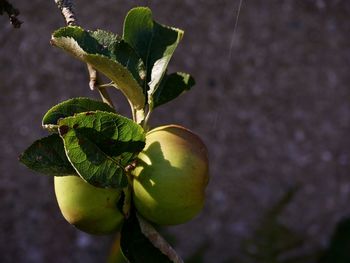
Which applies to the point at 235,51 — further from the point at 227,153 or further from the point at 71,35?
the point at 71,35

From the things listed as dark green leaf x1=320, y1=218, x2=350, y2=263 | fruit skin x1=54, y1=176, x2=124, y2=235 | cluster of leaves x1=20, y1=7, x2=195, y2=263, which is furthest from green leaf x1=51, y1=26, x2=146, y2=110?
dark green leaf x1=320, y1=218, x2=350, y2=263

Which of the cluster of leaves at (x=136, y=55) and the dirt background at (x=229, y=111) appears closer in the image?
the cluster of leaves at (x=136, y=55)

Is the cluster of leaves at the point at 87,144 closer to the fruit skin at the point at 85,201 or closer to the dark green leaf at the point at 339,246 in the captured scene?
the fruit skin at the point at 85,201

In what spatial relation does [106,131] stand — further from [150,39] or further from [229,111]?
[229,111]

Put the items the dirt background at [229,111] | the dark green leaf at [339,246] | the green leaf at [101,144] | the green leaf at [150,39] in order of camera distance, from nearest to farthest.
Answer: the green leaf at [101,144], the green leaf at [150,39], the dark green leaf at [339,246], the dirt background at [229,111]

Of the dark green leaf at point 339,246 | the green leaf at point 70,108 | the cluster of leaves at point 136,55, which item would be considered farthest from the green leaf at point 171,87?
the dark green leaf at point 339,246

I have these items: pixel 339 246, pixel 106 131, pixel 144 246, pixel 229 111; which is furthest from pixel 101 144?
pixel 229 111

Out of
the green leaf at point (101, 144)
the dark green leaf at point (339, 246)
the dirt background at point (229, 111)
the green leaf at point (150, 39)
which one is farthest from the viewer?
the dirt background at point (229, 111)
